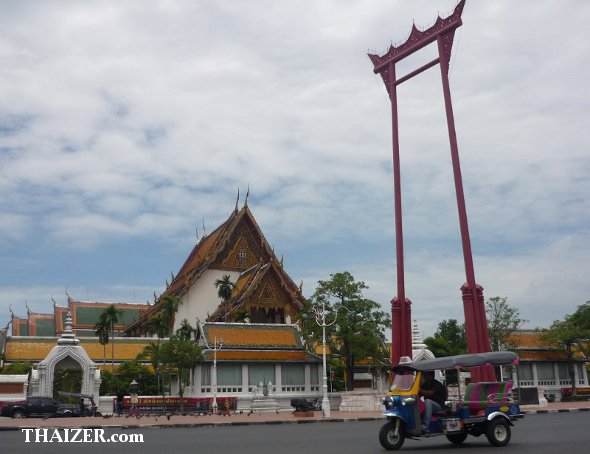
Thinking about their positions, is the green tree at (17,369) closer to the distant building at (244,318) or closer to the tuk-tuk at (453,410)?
the distant building at (244,318)

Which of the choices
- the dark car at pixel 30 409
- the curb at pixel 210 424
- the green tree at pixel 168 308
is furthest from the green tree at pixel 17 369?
the curb at pixel 210 424

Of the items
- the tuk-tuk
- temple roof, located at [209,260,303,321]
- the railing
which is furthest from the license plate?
temple roof, located at [209,260,303,321]

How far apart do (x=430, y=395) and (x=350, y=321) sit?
2142 centimetres

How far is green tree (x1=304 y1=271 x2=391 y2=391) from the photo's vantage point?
111 feet

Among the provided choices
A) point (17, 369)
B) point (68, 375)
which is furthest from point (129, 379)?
point (17, 369)

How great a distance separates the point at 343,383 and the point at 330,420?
20.2m

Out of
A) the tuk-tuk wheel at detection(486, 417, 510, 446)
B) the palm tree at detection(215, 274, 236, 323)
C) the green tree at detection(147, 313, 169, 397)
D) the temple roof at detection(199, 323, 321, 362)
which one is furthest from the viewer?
the palm tree at detection(215, 274, 236, 323)

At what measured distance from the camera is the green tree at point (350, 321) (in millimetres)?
33875

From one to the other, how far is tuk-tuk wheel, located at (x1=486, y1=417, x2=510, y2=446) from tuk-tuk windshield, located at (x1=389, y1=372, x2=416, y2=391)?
1.59m

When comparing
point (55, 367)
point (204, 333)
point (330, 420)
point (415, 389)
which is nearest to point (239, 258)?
point (204, 333)

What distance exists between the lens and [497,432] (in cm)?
1245

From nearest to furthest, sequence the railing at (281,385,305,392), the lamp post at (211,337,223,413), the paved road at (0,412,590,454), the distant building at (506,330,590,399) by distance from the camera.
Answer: the paved road at (0,412,590,454)
the lamp post at (211,337,223,413)
the railing at (281,385,305,392)
the distant building at (506,330,590,399)

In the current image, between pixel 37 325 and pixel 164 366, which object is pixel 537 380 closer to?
pixel 164 366

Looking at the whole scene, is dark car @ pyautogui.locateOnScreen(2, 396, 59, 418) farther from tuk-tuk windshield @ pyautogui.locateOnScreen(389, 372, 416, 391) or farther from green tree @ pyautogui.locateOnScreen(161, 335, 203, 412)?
tuk-tuk windshield @ pyautogui.locateOnScreen(389, 372, 416, 391)
